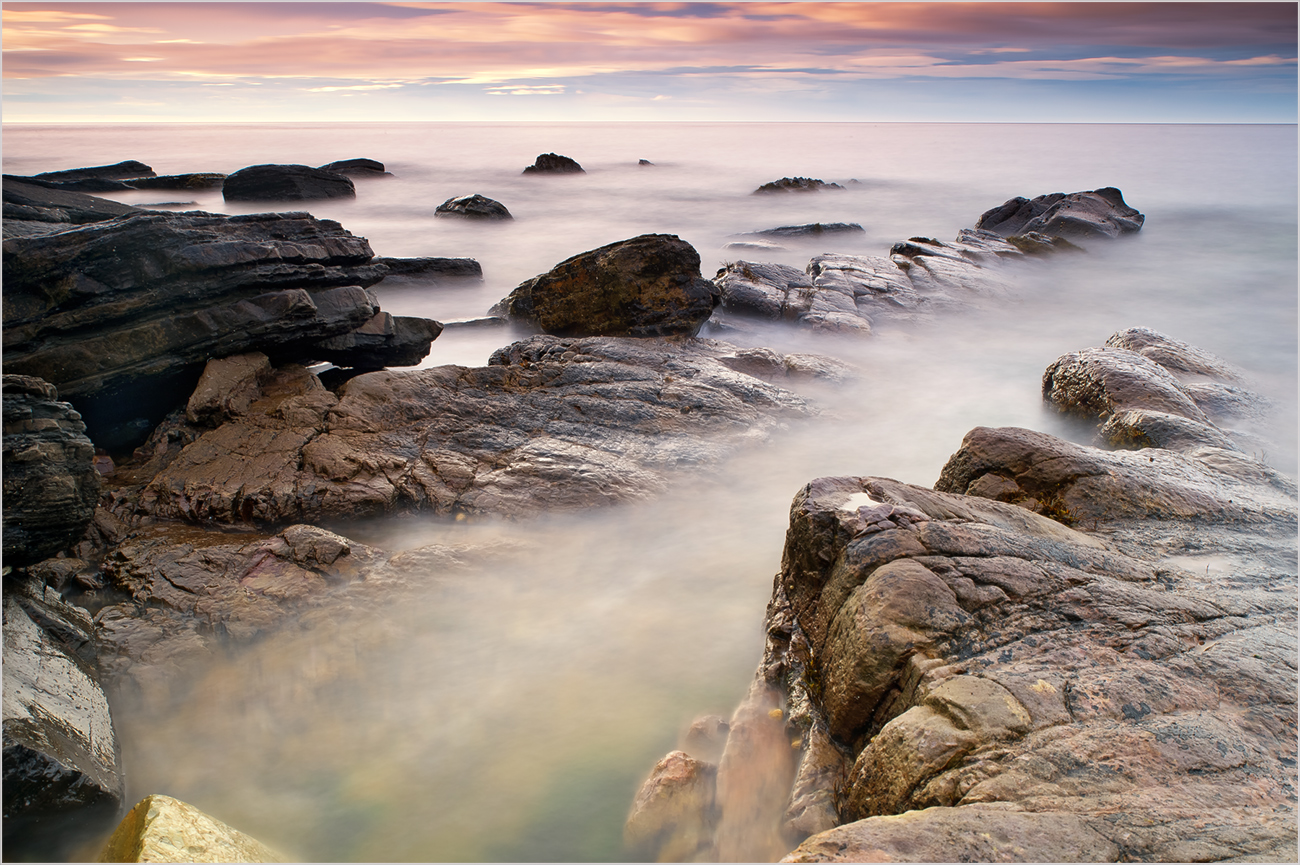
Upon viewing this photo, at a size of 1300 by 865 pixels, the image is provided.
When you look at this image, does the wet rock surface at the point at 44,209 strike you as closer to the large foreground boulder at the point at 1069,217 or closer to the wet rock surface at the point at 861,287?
the wet rock surface at the point at 861,287

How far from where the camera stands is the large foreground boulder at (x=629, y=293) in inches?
406

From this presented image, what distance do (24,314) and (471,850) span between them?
6004 millimetres

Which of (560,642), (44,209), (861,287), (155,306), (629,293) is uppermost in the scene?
(44,209)

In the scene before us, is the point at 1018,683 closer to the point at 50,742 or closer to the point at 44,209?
the point at 50,742

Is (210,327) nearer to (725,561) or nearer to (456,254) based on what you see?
(725,561)

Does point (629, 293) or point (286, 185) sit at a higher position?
point (286, 185)

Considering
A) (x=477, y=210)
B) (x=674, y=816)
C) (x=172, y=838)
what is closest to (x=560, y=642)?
(x=674, y=816)

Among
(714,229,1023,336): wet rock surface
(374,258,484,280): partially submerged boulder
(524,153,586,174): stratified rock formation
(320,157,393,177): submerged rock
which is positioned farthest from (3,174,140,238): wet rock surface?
(524,153,586,174): stratified rock formation

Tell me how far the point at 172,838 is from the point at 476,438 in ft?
14.2

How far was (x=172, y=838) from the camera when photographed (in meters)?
2.98

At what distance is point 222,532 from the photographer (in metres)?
5.68

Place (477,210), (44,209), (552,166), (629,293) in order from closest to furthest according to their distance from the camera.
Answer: (44,209) < (629,293) < (477,210) < (552,166)

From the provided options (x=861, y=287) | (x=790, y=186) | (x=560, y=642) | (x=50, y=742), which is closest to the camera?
(x=50, y=742)

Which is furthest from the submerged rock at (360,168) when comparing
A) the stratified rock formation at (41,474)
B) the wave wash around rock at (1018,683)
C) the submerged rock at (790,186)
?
the wave wash around rock at (1018,683)
